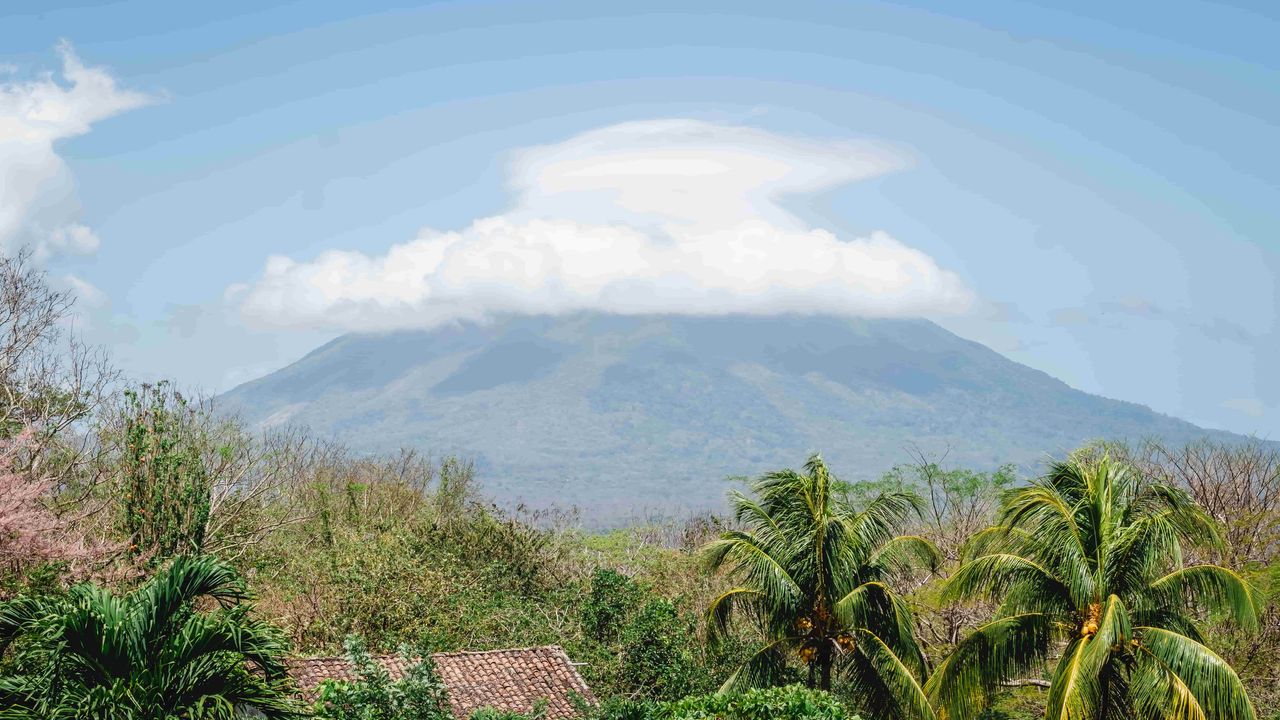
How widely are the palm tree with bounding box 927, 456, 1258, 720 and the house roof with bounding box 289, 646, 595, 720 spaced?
28.6 feet

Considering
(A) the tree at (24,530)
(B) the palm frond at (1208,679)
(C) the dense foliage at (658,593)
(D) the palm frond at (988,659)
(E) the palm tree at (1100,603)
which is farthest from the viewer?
(A) the tree at (24,530)

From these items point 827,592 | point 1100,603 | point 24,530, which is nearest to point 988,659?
point 1100,603

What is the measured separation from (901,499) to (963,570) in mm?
4857

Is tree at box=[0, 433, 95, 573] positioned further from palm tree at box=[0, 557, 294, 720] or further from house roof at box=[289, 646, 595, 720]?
palm tree at box=[0, 557, 294, 720]

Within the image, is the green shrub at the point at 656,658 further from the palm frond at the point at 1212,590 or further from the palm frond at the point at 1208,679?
the palm frond at the point at 1208,679

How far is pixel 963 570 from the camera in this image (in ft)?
58.3

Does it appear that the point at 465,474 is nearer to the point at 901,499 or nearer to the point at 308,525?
the point at 308,525

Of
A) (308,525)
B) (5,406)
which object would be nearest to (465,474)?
(308,525)

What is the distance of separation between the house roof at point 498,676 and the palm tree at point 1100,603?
28.6 feet

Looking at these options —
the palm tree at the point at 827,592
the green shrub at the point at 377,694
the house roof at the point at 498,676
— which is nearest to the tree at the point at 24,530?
the house roof at the point at 498,676

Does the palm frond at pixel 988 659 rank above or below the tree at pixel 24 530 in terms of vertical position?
below

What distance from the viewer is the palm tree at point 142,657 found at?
38.1ft

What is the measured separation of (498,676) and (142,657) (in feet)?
43.9

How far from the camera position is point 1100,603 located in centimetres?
1656
